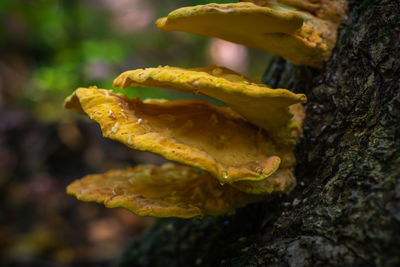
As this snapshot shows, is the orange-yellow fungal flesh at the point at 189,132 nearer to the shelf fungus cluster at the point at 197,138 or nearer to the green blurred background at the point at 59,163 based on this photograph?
the shelf fungus cluster at the point at 197,138

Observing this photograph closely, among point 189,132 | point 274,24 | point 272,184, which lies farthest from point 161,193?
point 274,24

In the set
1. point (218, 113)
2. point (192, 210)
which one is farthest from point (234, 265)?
point (218, 113)

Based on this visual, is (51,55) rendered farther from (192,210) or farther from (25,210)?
(192,210)

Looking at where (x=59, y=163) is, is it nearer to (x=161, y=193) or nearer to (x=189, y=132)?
(x=161, y=193)

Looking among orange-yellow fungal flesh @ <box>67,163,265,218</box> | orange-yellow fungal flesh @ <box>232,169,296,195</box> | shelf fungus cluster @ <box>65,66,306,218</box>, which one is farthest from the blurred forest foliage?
orange-yellow fungal flesh @ <box>232,169,296,195</box>

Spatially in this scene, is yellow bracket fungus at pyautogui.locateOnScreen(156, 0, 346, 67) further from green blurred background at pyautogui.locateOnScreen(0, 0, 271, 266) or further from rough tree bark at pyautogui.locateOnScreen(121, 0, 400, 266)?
green blurred background at pyautogui.locateOnScreen(0, 0, 271, 266)

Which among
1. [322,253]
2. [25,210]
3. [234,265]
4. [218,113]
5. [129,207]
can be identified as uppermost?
[218,113]
